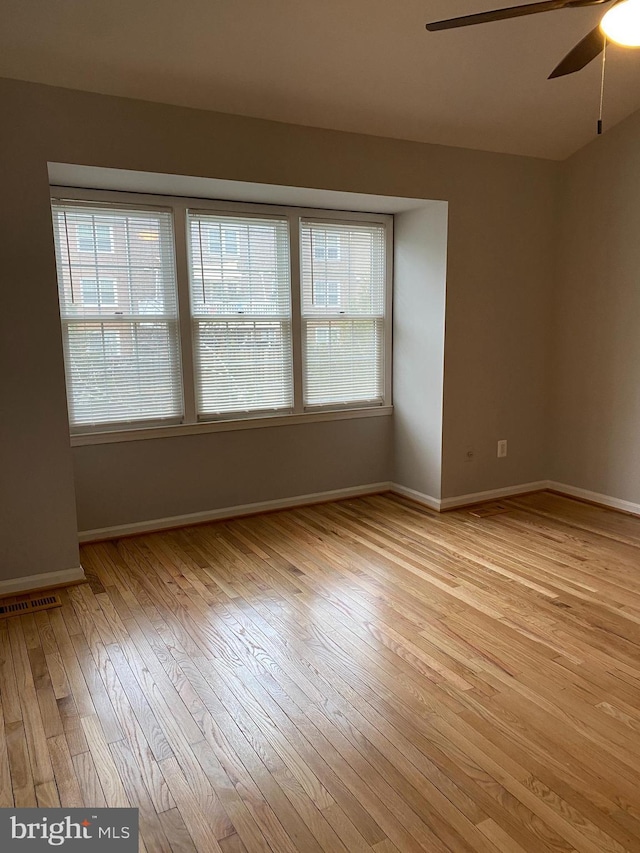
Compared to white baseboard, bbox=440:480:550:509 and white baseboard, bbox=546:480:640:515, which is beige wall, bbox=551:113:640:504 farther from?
white baseboard, bbox=440:480:550:509

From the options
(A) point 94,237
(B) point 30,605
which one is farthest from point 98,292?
(B) point 30,605

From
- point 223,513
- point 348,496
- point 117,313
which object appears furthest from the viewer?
point 348,496

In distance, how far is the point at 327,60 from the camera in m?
3.14

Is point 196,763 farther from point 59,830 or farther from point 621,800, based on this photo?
point 621,800

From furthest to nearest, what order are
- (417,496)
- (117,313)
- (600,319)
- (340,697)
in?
(417,496)
(600,319)
(117,313)
(340,697)

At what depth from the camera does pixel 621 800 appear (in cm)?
179

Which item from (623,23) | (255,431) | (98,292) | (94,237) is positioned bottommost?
(255,431)

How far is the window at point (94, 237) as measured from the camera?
12.1 ft

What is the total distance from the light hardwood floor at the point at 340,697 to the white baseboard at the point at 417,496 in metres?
0.77

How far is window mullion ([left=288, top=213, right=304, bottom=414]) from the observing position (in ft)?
14.3

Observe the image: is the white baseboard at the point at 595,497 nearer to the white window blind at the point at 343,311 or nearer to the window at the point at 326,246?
the white window blind at the point at 343,311

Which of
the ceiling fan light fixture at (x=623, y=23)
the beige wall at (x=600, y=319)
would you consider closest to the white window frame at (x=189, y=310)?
the beige wall at (x=600, y=319)

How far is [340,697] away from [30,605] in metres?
1.74

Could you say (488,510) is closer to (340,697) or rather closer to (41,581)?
(340,697)
